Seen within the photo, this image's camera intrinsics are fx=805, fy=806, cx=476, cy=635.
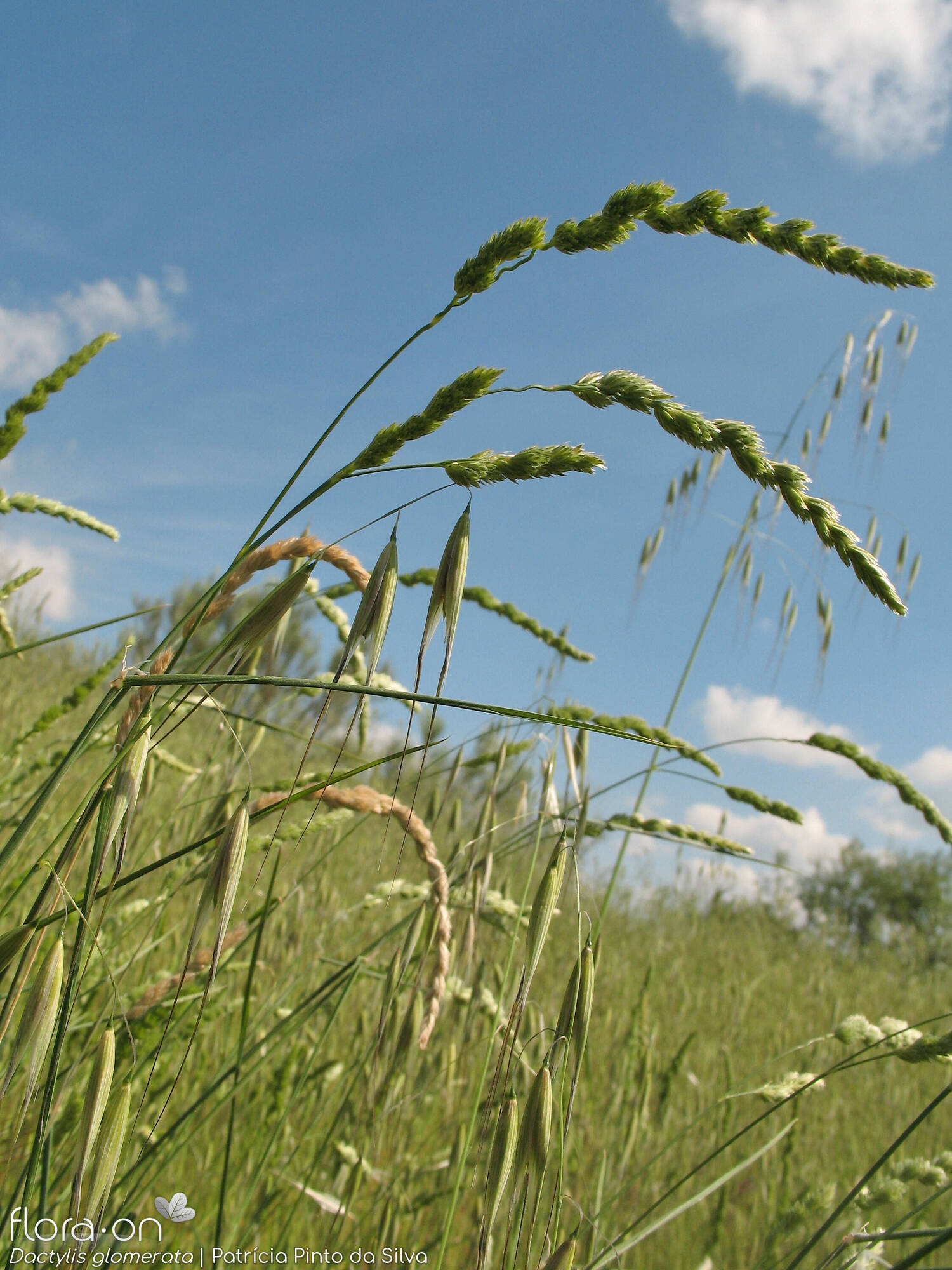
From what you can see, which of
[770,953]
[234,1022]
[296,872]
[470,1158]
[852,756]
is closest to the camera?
[852,756]

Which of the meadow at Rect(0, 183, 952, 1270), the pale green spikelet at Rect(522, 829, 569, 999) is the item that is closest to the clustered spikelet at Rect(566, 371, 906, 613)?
the meadow at Rect(0, 183, 952, 1270)

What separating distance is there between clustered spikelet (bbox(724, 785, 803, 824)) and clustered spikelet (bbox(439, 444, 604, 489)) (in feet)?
2.77

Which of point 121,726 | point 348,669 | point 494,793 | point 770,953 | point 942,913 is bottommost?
point 121,726

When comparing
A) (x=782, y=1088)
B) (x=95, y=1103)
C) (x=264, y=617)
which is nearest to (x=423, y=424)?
(x=264, y=617)

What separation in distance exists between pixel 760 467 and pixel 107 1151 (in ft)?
2.41

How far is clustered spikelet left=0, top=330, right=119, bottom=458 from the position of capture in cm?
108

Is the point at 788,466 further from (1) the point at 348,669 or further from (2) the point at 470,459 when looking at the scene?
(1) the point at 348,669

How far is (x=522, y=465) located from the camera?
646 millimetres

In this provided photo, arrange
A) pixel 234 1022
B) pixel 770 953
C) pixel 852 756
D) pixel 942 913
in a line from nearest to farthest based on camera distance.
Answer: pixel 852 756
pixel 234 1022
pixel 770 953
pixel 942 913

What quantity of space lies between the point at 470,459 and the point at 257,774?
16.3ft

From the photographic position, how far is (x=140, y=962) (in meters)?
1.74

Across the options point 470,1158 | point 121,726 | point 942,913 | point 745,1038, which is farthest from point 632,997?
point 942,913

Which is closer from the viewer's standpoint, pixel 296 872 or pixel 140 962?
pixel 140 962

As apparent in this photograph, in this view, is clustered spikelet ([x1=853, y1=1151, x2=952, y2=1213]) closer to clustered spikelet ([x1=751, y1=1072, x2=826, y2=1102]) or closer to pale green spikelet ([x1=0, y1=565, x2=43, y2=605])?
clustered spikelet ([x1=751, y1=1072, x2=826, y2=1102])
